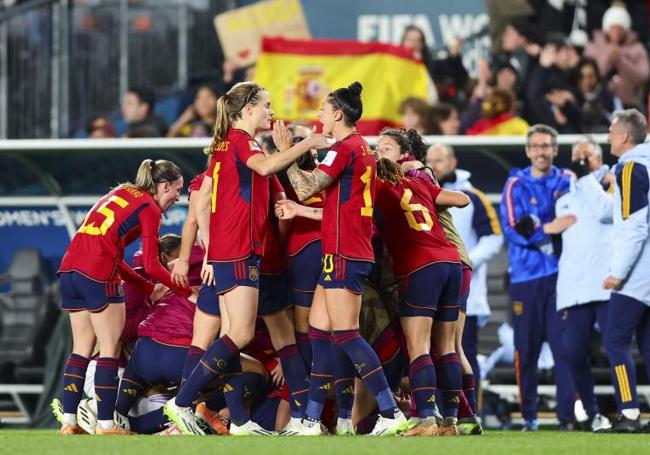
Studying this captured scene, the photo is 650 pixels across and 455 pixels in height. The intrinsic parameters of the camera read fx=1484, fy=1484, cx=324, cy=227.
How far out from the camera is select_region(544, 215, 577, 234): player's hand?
35.7 ft

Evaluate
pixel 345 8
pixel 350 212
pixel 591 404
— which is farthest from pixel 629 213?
pixel 345 8

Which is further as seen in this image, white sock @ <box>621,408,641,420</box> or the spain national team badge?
white sock @ <box>621,408,641,420</box>

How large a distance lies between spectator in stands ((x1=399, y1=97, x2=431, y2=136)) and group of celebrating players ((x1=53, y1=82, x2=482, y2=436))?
3233 mm

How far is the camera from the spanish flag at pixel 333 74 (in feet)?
44.8

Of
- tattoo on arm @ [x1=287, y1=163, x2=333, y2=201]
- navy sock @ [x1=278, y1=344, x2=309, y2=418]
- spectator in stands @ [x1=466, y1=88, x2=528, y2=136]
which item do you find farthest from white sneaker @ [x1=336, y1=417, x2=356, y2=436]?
spectator in stands @ [x1=466, y1=88, x2=528, y2=136]

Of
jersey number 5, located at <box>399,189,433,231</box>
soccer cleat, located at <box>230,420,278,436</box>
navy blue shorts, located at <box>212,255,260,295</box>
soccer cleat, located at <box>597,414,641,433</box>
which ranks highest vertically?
jersey number 5, located at <box>399,189,433,231</box>

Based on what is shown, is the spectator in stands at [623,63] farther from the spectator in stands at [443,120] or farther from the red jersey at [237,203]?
the red jersey at [237,203]

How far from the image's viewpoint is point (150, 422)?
9.48 m

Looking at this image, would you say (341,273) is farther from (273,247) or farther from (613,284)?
(613,284)

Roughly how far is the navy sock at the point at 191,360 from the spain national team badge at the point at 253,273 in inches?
27.8

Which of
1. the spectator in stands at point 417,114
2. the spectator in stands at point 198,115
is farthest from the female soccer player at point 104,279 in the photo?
the spectator in stands at point 198,115

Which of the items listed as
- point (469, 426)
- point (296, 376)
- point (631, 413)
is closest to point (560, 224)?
point (631, 413)

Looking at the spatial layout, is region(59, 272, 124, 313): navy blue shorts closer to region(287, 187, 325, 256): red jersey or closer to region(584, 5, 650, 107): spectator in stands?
region(287, 187, 325, 256): red jersey

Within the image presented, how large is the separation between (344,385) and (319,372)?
27 centimetres
